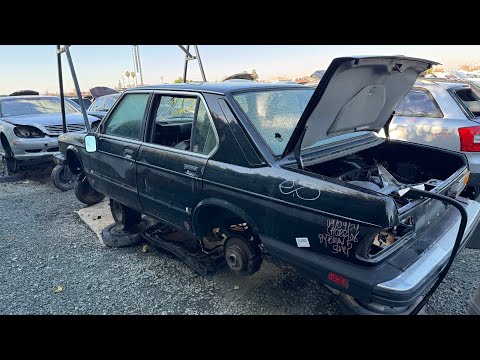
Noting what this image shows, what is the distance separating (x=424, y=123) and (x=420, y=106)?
0.31 meters

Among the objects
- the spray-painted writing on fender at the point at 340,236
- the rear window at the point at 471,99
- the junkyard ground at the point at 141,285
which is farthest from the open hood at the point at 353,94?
the rear window at the point at 471,99

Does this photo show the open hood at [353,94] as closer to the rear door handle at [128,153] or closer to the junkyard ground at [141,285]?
the junkyard ground at [141,285]

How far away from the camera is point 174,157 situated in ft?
9.29

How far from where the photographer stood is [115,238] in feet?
12.6

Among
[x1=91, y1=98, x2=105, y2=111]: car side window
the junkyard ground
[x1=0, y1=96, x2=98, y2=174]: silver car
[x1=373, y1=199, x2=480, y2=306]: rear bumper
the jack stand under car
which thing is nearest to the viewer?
[x1=373, y1=199, x2=480, y2=306]: rear bumper

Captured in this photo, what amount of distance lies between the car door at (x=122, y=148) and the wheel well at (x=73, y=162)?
2.78 feet

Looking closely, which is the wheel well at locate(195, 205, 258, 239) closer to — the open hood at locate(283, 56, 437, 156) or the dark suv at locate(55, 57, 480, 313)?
the dark suv at locate(55, 57, 480, 313)

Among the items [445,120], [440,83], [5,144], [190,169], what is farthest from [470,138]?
[5,144]

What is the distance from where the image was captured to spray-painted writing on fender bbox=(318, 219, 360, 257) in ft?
6.23

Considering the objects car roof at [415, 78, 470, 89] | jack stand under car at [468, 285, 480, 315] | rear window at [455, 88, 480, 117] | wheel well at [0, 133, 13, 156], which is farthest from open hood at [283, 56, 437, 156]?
wheel well at [0, 133, 13, 156]

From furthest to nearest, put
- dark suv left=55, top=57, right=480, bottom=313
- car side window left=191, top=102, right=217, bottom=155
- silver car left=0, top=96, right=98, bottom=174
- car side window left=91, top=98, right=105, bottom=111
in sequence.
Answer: car side window left=91, top=98, right=105, bottom=111 < silver car left=0, top=96, right=98, bottom=174 < car side window left=191, top=102, right=217, bottom=155 < dark suv left=55, top=57, right=480, bottom=313

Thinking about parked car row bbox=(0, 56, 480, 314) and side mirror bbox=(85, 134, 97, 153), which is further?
side mirror bbox=(85, 134, 97, 153)

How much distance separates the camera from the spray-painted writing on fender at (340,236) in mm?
1898

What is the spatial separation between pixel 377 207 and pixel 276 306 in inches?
53.3
